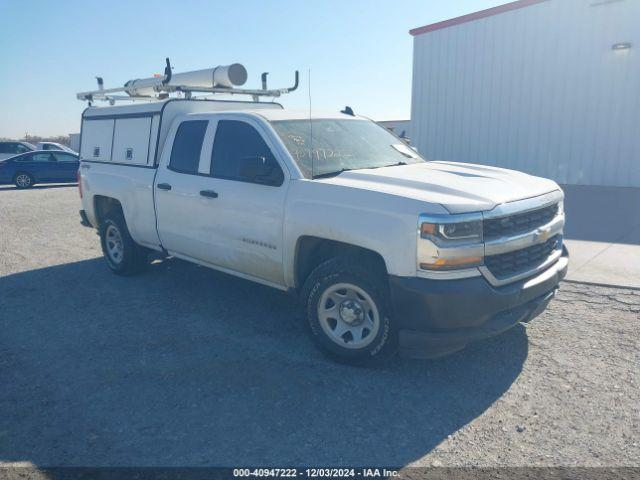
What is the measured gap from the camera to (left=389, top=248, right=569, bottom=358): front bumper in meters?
3.40

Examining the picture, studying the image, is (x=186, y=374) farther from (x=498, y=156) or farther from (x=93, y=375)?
(x=498, y=156)

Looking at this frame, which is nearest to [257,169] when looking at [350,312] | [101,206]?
[350,312]

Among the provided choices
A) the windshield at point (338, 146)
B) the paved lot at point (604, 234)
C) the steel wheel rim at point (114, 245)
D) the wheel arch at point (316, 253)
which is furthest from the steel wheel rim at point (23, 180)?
the wheel arch at point (316, 253)

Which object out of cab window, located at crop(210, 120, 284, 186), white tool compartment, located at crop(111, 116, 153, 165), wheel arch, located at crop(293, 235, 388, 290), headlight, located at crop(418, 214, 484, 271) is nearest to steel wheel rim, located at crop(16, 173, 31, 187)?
white tool compartment, located at crop(111, 116, 153, 165)

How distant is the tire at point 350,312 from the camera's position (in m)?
3.77

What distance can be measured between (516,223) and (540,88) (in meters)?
11.6

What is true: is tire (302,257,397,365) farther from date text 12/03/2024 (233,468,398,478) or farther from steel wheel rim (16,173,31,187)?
steel wheel rim (16,173,31,187)

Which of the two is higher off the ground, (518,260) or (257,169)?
(257,169)

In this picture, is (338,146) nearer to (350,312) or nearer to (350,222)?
(350,222)

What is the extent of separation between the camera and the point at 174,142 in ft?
18.2

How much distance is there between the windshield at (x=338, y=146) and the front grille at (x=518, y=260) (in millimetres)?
1496

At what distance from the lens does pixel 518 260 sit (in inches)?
147

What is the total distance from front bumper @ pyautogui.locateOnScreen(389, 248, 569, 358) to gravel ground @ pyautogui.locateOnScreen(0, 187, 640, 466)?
1.33 ft

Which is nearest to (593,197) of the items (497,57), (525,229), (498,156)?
(498,156)
